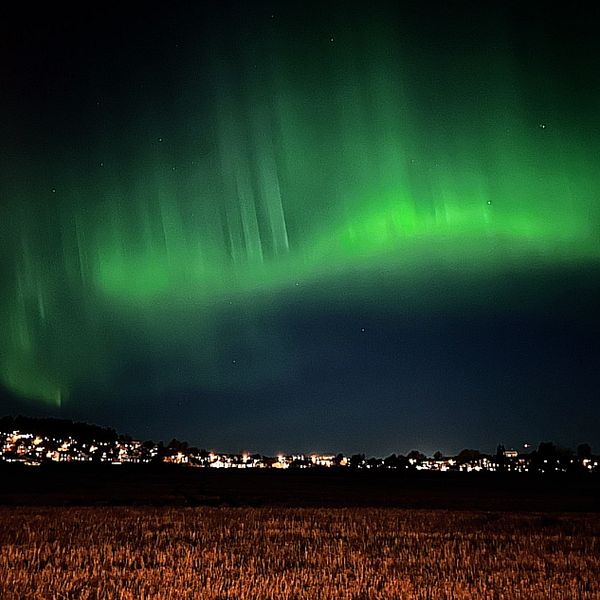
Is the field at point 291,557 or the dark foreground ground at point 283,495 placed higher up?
the field at point 291,557

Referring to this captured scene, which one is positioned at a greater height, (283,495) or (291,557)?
(291,557)

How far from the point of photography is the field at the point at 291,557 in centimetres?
1484

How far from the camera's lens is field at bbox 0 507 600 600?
14.8 meters

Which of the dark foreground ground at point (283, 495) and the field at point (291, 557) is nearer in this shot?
the field at point (291, 557)

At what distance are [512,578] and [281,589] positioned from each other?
5603 millimetres

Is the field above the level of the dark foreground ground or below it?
above

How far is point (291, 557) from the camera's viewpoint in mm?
19453

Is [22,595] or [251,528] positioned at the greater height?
[22,595]

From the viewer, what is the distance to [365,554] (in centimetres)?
2014

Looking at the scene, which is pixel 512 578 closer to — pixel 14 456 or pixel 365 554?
pixel 365 554

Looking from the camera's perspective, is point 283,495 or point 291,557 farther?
point 283,495

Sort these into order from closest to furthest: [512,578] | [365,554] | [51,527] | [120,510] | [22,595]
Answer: [22,595] < [512,578] < [365,554] < [51,527] < [120,510]

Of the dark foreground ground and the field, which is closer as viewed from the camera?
the field

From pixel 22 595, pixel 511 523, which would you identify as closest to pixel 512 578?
pixel 22 595
